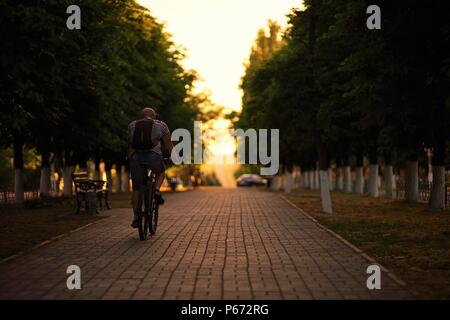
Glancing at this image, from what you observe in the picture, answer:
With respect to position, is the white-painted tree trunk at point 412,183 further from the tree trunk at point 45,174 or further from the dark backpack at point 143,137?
the dark backpack at point 143,137

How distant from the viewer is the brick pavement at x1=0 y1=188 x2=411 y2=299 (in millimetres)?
6873

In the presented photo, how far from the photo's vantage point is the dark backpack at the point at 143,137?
1135 cm

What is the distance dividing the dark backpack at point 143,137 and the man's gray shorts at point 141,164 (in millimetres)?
133

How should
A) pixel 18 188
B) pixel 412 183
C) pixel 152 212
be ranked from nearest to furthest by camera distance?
pixel 152 212, pixel 412 183, pixel 18 188

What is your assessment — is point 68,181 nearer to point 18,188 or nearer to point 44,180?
point 44,180

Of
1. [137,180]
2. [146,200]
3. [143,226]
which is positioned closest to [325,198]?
[143,226]

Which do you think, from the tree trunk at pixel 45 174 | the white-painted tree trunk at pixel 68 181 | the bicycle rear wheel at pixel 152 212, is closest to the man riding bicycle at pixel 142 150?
the bicycle rear wheel at pixel 152 212

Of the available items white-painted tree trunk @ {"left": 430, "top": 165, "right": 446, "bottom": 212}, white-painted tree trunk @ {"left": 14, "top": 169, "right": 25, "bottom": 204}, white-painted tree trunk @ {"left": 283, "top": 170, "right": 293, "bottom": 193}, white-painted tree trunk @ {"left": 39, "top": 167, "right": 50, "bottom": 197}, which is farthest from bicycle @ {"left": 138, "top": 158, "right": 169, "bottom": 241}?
white-painted tree trunk @ {"left": 283, "top": 170, "right": 293, "bottom": 193}

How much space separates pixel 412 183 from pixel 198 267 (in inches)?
781

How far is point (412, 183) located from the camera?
2692cm

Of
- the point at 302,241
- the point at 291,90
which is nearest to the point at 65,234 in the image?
the point at 302,241

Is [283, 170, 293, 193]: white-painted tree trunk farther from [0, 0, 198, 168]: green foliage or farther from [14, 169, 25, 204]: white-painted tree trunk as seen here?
[14, 169, 25, 204]: white-painted tree trunk
